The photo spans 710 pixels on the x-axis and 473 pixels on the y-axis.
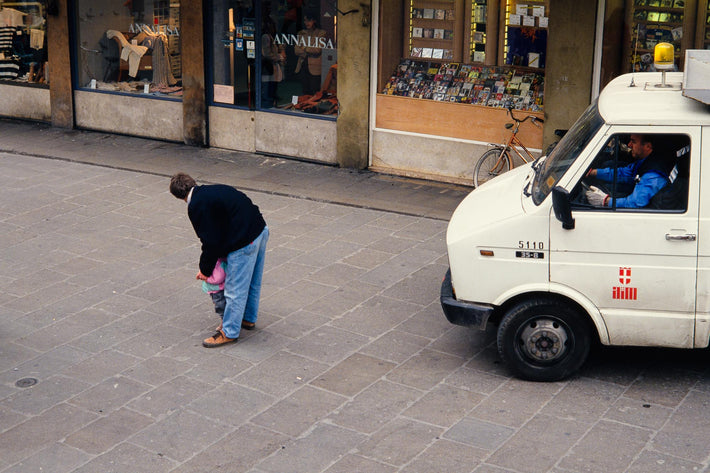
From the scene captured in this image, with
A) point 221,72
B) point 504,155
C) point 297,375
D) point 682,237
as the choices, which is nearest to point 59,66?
point 221,72

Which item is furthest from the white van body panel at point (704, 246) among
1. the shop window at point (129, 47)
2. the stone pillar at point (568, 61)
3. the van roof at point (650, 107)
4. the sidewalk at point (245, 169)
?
the shop window at point (129, 47)

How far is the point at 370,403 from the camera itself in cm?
654

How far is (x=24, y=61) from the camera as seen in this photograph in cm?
1580

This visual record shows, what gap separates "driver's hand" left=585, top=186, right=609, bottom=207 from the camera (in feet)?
21.1

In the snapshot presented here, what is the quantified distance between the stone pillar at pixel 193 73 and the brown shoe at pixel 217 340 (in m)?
7.06

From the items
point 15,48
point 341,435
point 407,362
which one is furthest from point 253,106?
point 341,435

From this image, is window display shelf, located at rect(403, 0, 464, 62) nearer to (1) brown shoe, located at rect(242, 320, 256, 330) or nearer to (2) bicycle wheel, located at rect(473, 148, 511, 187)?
(2) bicycle wheel, located at rect(473, 148, 511, 187)

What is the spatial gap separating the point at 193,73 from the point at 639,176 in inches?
347

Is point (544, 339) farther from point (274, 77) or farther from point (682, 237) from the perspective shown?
point (274, 77)

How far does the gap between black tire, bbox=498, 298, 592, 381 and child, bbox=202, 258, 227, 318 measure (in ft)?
7.05

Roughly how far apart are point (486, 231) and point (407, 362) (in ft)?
3.98

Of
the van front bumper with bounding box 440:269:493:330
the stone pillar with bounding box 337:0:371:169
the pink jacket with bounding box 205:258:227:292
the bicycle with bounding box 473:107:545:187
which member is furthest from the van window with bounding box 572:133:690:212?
the stone pillar with bounding box 337:0:371:169

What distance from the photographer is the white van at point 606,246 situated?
249 inches

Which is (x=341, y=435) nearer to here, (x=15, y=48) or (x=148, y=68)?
(x=148, y=68)
